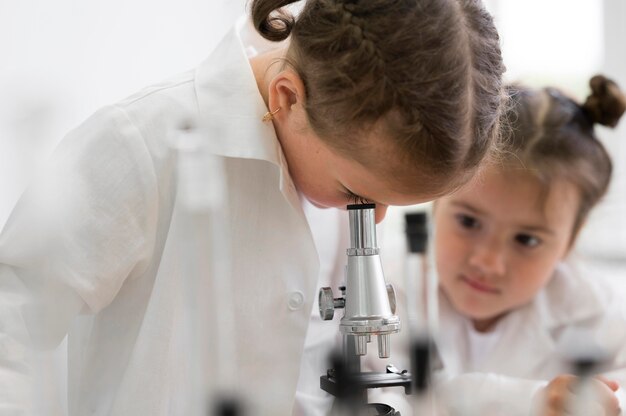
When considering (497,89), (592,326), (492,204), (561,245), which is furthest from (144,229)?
(592,326)

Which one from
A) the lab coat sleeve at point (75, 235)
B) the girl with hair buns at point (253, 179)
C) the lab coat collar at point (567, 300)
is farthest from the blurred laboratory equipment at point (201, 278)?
the lab coat collar at point (567, 300)

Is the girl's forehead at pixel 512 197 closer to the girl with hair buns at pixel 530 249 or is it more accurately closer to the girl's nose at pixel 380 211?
the girl with hair buns at pixel 530 249

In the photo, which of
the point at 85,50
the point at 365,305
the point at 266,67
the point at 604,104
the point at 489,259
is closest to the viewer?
the point at 365,305

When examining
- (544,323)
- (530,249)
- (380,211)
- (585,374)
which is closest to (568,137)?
(530,249)

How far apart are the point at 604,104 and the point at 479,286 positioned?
0.38 meters

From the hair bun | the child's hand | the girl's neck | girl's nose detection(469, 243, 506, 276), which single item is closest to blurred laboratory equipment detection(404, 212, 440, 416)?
the child's hand

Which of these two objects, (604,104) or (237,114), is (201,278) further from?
(604,104)

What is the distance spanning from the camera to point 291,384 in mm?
938

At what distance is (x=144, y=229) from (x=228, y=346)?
144 millimetres

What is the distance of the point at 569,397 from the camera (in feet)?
2.54

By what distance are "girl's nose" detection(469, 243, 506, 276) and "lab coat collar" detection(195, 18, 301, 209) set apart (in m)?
0.49

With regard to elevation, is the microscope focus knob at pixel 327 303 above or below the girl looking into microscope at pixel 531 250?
below

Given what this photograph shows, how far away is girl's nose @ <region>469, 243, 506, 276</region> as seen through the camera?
4.34 feet

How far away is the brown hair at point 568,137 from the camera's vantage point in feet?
4.44
